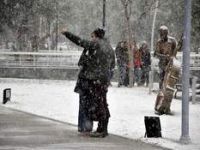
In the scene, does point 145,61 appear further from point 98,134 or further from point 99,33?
point 98,134

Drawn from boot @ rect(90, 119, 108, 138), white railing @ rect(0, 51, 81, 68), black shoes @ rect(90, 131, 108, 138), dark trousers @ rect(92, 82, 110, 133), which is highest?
white railing @ rect(0, 51, 81, 68)

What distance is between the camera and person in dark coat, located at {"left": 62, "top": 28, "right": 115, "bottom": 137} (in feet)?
39.5

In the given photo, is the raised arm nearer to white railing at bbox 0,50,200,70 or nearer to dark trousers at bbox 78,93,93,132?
dark trousers at bbox 78,93,93,132

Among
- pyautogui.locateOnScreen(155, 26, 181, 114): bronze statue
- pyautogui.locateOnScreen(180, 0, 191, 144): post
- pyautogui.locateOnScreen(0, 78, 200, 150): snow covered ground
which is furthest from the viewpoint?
pyautogui.locateOnScreen(155, 26, 181, 114): bronze statue

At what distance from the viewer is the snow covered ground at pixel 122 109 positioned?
41.1 feet

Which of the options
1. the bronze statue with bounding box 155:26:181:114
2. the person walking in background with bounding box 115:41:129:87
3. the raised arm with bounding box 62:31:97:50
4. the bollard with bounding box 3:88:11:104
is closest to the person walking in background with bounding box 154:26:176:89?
the bronze statue with bounding box 155:26:181:114

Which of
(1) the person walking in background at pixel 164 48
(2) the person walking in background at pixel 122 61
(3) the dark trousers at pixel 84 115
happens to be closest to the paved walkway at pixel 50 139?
(3) the dark trousers at pixel 84 115

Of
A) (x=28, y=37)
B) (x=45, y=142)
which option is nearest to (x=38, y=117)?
(x=45, y=142)

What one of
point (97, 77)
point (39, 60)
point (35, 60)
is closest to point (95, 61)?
point (97, 77)

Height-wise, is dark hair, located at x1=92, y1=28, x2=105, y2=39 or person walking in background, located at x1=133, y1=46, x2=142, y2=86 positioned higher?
dark hair, located at x1=92, y1=28, x2=105, y2=39

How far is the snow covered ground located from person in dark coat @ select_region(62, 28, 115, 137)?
621 millimetres

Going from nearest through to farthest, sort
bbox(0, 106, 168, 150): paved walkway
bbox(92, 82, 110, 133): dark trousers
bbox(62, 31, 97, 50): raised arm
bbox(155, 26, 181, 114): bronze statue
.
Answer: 1. bbox(0, 106, 168, 150): paved walkway
2. bbox(62, 31, 97, 50): raised arm
3. bbox(92, 82, 110, 133): dark trousers
4. bbox(155, 26, 181, 114): bronze statue

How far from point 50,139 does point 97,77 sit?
1371 millimetres

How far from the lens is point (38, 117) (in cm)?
1535
